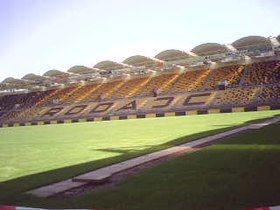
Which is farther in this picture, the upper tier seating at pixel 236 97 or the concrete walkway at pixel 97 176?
the upper tier seating at pixel 236 97

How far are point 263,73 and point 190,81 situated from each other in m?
9.42

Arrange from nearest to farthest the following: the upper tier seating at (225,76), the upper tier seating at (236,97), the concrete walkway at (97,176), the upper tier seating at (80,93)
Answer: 1. the concrete walkway at (97,176)
2. the upper tier seating at (236,97)
3. the upper tier seating at (225,76)
4. the upper tier seating at (80,93)

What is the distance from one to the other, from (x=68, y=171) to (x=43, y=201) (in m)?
3.46

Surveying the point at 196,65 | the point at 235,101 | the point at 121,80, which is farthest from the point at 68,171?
the point at 121,80

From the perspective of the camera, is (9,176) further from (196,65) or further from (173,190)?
(196,65)

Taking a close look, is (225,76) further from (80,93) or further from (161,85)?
(80,93)

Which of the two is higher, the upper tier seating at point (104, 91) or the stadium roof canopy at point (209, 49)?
the stadium roof canopy at point (209, 49)

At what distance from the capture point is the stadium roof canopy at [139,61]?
197 feet

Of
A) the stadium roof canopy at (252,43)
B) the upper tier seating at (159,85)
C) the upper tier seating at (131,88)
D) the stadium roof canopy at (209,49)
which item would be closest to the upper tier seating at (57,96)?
the upper tier seating at (131,88)

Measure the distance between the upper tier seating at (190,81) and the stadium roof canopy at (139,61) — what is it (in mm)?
5975

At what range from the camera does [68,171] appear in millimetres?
11195

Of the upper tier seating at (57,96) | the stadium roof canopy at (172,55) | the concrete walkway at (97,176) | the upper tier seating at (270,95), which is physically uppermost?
the stadium roof canopy at (172,55)

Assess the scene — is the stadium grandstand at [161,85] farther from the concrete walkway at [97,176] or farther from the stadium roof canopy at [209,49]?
the concrete walkway at [97,176]

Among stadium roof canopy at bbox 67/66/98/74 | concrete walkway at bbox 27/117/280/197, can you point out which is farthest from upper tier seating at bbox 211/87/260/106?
concrete walkway at bbox 27/117/280/197
